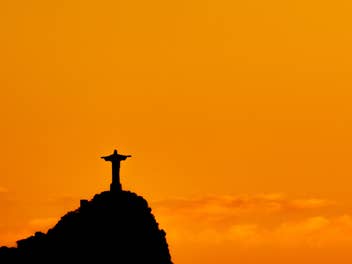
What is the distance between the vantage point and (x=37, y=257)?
12625 cm

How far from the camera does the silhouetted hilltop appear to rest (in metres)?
126

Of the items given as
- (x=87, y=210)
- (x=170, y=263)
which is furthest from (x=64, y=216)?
(x=170, y=263)

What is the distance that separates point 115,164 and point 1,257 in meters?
11.3

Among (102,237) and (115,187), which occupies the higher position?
(115,187)

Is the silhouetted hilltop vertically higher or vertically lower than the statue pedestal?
lower

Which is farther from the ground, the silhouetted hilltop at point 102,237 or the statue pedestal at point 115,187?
the statue pedestal at point 115,187

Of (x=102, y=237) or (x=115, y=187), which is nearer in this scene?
(x=115, y=187)

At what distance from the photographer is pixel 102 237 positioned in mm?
128000

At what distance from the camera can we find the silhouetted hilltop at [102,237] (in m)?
126

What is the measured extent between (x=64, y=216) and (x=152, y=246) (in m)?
7.96

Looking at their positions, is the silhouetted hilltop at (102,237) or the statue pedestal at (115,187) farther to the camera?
the statue pedestal at (115,187)

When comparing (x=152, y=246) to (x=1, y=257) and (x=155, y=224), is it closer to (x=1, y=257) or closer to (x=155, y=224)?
(x=155, y=224)

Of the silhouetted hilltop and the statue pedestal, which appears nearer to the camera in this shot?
the silhouetted hilltop

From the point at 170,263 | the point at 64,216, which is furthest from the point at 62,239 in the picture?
the point at 170,263
